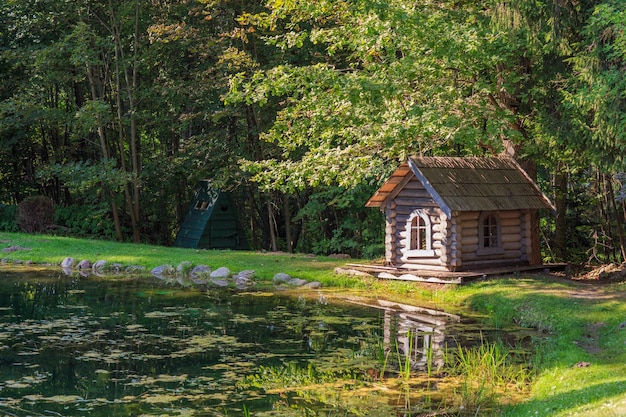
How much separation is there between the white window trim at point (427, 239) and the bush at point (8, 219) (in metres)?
19.1

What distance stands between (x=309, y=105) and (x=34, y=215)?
15646 millimetres

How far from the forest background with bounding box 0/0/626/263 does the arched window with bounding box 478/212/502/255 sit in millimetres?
1918

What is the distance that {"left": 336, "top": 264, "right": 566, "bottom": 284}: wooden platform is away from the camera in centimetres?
1970

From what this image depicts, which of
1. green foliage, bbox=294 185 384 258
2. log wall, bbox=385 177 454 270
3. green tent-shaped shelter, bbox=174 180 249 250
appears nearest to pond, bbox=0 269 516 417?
log wall, bbox=385 177 454 270

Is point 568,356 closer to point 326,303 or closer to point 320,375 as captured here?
point 320,375

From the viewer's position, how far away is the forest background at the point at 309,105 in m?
20.1

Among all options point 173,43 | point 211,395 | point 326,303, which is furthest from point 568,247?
point 211,395

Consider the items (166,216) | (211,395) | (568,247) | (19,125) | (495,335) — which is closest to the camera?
(211,395)

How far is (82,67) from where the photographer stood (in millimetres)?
32625

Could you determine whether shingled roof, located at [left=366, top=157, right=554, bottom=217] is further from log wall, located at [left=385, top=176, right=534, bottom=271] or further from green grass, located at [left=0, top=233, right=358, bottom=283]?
green grass, located at [left=0, top=233, right=358, bottom=283]

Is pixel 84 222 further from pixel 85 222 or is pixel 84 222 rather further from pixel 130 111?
pixel 130 111

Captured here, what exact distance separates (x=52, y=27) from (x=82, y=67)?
279 cm

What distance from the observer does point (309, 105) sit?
2252 centimetres

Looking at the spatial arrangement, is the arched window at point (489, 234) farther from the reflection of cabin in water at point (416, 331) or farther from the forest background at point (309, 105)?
the reflection of cabin in water at point (416, 331)
